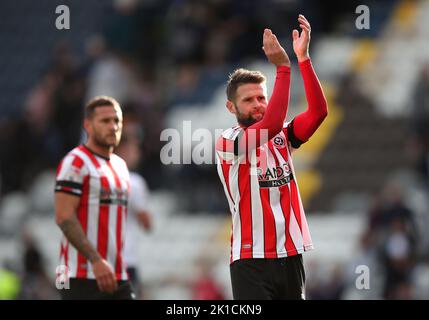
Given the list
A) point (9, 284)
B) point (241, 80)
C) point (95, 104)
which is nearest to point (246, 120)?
point (241, 80)

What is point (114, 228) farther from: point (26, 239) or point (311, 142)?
point (311, 142)

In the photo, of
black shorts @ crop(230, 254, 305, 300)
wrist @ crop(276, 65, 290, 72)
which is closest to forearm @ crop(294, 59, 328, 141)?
wrist @ crop(276, 65, 290, 72)

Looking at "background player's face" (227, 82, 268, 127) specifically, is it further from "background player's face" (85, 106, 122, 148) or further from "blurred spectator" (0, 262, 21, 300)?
"blurred spectator" (0, 262, 21, 300)

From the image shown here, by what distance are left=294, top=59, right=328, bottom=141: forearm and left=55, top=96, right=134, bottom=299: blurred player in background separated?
1.59 meters

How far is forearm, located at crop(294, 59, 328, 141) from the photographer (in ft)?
21.3

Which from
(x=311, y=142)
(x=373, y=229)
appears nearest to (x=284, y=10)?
(x=311, y=142)

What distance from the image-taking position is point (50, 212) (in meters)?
15.9

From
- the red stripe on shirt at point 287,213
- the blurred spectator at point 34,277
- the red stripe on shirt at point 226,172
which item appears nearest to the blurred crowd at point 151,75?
the blurred spectator at point 34,277

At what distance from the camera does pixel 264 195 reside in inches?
256

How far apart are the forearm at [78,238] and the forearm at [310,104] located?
1572 mm

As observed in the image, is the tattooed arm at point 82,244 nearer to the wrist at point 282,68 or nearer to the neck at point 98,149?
the neck at point 98,149

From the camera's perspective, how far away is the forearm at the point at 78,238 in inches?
285

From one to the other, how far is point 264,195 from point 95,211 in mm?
1519

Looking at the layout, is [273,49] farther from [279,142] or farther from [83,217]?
[83,217]
